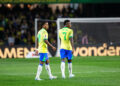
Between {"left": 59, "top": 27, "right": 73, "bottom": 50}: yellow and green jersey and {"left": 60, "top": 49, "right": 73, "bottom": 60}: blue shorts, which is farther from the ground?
{"left": 59, "top": 27, "right": 73, "bottom": 50}: yellow and green jersey

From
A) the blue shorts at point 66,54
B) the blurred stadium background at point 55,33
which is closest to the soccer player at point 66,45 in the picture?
the blue shorts at point 66,54

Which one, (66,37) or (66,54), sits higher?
(66,37)

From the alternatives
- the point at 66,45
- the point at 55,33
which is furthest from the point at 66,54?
the point at 55,33

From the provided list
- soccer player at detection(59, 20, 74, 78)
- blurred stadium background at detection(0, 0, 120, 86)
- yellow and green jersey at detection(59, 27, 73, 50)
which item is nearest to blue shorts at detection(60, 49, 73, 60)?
soccer player at detection(59, 20, 74, 78)

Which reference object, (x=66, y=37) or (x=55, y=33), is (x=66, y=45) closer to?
(x=66, y=37)

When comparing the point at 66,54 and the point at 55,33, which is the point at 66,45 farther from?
the point at 55,33

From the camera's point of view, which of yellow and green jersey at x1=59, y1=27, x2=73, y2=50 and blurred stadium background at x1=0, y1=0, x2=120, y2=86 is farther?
Answer: blurred stadium background at x1=0, y1=0, x2=120, y2=86

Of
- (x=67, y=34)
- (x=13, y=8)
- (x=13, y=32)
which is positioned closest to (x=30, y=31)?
(x=13, y=32)

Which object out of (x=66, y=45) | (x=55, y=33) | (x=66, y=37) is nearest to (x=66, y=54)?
(x=66, y=45)

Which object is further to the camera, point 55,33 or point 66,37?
point 55,33

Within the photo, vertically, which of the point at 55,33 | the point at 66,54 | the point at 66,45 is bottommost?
the point at 66,54

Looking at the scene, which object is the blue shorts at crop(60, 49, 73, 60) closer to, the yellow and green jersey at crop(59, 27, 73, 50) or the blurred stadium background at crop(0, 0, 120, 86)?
the yellow and green jersey at crop(59, 27, 73, 50)

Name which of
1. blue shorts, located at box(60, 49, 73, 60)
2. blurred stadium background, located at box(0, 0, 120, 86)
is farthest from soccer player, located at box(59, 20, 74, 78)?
blurred stadium background, located at box(0, 0, 120, 86)

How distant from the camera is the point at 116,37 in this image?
123 feet
